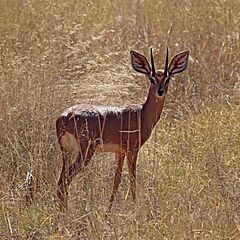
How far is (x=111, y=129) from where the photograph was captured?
168 inches

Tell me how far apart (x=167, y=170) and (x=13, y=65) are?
155cm

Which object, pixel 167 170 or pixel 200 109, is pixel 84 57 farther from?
pixel 167 170

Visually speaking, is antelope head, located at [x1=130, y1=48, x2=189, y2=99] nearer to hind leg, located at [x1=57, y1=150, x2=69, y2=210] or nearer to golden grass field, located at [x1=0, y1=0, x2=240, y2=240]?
golden grass field, located at [x1=0, y1=0, x2=240, y2=240]

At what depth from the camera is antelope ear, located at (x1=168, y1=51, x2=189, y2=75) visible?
4473 mm

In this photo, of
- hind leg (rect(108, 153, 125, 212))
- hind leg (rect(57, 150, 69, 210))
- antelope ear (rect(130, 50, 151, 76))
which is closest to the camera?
hind leg (rect(57, 150, 69, 210))

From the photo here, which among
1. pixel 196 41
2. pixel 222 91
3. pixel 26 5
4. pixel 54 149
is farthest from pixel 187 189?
pixel 26 5

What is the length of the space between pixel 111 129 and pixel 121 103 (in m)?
0.97

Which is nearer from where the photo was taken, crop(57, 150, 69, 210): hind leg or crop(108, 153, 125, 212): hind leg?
crop(57, 150, 69, 210): hind leg

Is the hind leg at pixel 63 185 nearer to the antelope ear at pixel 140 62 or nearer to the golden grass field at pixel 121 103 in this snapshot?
the golden grass field at pixel 121 103

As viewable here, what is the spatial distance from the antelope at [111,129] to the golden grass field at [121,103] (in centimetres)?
11

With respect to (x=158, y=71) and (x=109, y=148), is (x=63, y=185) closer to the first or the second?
(x=109, y=148)

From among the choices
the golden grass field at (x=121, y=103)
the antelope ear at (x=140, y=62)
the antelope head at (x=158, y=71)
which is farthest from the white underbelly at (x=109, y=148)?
the antelope ear at (x=140, y=62)

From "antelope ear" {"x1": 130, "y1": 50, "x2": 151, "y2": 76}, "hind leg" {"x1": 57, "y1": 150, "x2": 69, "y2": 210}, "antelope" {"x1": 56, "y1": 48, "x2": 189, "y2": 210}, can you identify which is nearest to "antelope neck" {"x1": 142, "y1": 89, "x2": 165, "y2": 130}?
"antelope" {"x1": 56, "y1": 48, "x2": 189, "y2": 210}

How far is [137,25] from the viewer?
6879mm
